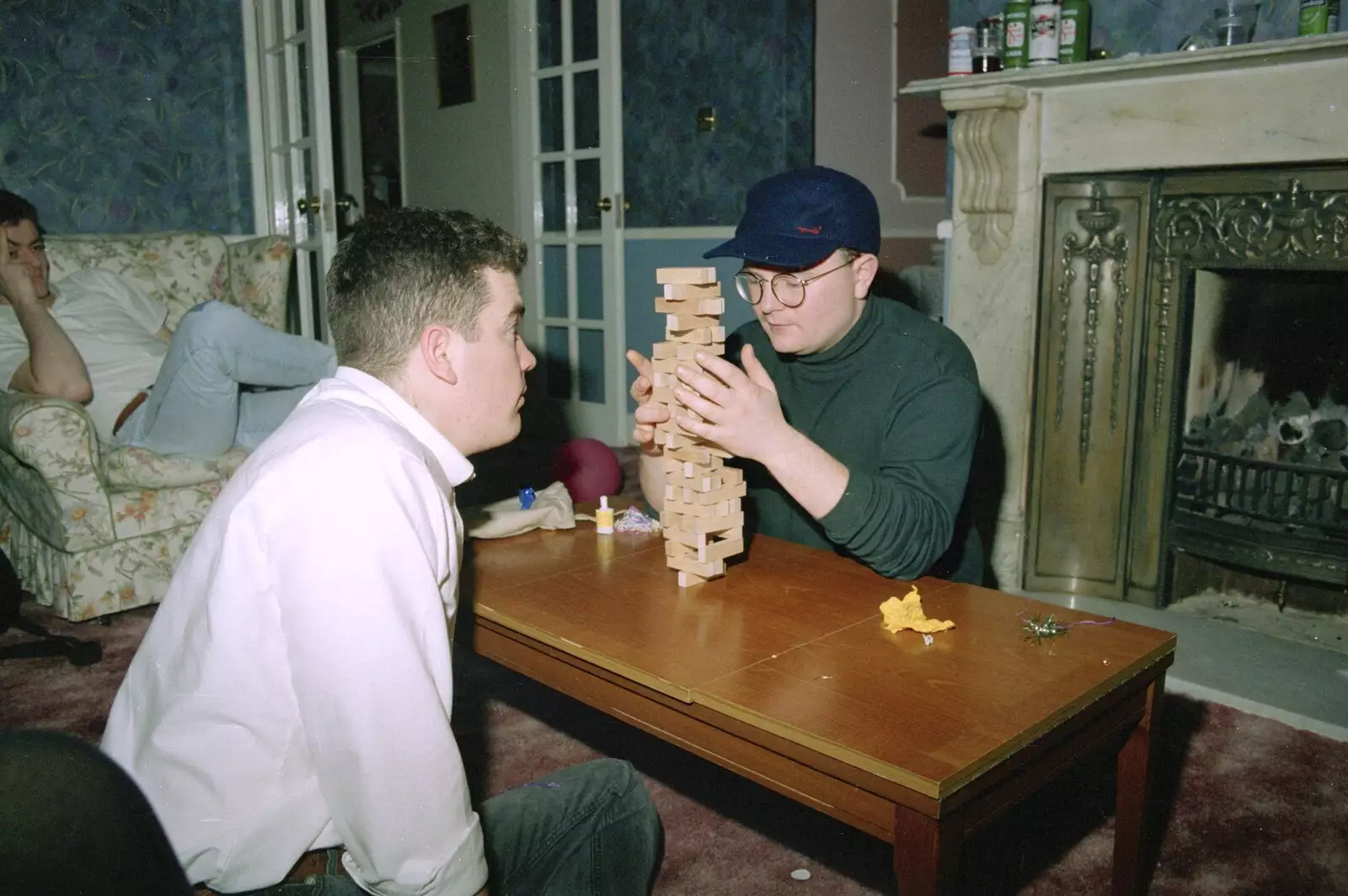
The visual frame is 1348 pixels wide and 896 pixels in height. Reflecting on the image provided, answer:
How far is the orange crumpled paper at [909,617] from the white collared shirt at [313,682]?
0.58 m

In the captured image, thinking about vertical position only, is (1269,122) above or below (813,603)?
above

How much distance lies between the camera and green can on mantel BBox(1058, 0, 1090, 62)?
9.18 feet

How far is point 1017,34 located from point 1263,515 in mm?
1466

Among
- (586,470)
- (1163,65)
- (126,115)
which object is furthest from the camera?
(126,115)

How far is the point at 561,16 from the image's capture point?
495cm

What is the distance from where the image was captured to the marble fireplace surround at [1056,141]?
8.16 ft

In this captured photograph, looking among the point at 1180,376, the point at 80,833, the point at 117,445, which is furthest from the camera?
the point at 117,445

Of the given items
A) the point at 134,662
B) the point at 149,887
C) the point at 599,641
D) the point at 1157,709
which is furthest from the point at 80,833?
the point at 1157,709

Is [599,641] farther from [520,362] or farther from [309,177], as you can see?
[309,177]

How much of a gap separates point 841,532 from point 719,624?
213 millimetres

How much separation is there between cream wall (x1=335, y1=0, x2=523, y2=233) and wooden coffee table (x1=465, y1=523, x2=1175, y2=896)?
4.20 metres

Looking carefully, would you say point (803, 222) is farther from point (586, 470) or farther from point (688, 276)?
point (586, 470)

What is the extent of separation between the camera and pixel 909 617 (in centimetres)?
130

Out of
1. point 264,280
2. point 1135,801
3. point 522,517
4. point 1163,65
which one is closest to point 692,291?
point 522,517
